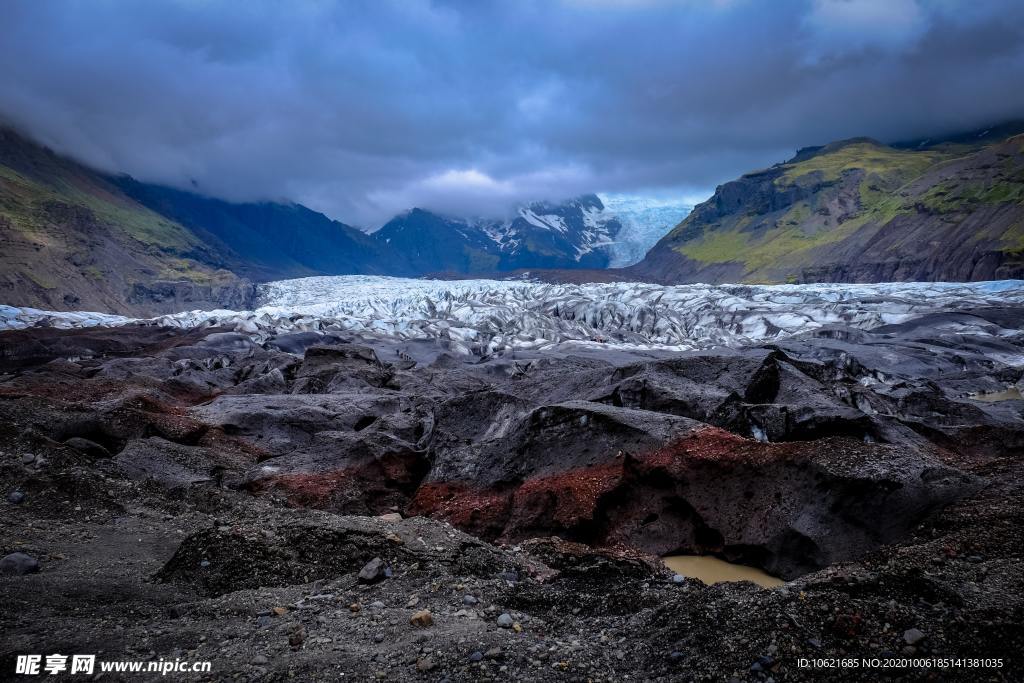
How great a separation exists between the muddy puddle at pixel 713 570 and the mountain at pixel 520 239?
149 metres

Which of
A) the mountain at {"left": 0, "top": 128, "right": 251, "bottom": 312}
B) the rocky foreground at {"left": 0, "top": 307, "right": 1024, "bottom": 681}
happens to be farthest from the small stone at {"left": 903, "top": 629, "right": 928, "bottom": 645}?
the mountain at {"left": 0, "top": 128, "right": 251, "bottom": 312}

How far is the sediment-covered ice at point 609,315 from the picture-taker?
39062 millimetres

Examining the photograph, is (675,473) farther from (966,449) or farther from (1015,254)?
(1015,254)

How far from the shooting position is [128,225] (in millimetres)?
87062

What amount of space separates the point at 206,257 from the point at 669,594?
108 meters

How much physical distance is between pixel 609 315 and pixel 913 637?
151 feet

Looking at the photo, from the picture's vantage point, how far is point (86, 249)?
71.4 meters

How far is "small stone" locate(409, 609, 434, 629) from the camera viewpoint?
4.16 meters

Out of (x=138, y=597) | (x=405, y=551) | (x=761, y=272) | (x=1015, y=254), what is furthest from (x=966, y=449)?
(x=761, y=272)

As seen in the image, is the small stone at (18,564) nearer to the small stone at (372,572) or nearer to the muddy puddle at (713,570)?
the small stone at (372,572)

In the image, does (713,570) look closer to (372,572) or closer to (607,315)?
(372,572)

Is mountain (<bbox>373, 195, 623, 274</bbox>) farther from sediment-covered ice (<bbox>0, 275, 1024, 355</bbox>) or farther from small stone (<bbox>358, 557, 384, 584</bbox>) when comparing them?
small stone (<bbox>358, 557, 384, 584</bbox>)

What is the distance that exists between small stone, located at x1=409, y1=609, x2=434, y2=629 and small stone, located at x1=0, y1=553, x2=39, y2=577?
326 centimetres

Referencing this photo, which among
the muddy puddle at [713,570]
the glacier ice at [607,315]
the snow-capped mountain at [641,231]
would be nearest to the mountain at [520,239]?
the snow-capped mountain at [641,231]
